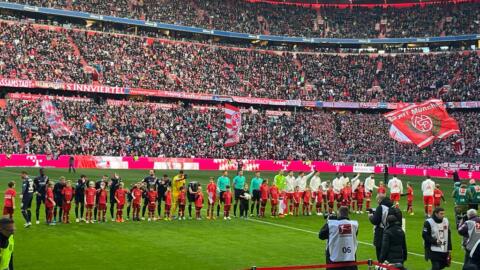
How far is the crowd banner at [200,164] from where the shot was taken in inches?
1906

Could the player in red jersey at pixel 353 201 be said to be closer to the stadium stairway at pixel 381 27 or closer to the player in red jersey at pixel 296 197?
the player in red jersey at pixel 296 197

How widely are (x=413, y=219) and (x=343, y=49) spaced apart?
59.2 meters

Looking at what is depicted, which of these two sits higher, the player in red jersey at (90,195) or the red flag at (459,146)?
the red flag at (459,146)

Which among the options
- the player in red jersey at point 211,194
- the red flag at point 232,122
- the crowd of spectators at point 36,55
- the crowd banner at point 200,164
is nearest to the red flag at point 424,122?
the player in red jersey at point 211,194

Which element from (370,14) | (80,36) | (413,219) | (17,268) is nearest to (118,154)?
(80,36)

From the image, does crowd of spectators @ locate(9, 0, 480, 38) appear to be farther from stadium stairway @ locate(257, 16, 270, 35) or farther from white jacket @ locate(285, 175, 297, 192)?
white jacket @ locate(285, 175, 297, 192)

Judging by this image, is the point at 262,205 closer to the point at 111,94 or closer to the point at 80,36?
the point at 111,94

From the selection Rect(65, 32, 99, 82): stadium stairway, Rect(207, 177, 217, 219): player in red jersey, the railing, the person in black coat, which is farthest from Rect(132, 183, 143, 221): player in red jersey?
the railing

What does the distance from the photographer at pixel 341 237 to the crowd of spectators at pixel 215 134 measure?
139ft

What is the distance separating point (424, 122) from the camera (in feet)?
102

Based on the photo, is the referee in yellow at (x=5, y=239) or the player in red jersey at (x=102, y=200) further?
the player in red jersey at (x=102, y=200)

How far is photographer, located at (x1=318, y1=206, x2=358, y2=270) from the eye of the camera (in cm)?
1160

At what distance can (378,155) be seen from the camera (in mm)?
66000

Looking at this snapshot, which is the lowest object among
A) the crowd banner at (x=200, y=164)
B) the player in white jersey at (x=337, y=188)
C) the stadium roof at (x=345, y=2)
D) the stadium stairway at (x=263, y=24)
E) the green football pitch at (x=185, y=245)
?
the green football pitch at (x=185, y=245)
